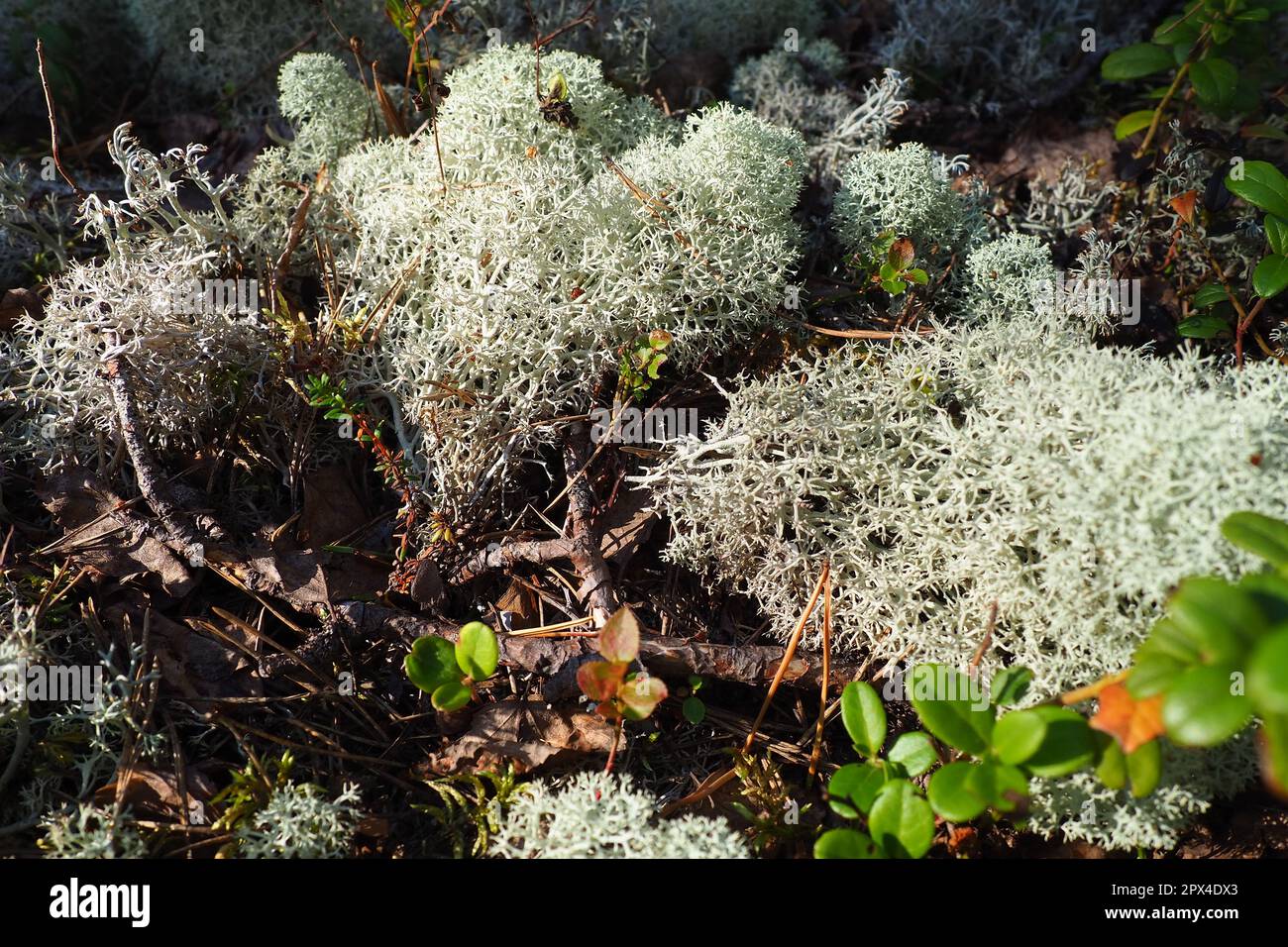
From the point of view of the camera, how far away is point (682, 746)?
98.9 inches

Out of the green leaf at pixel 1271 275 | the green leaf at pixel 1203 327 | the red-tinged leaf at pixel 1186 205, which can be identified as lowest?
the green leaf at pixel 1203 327

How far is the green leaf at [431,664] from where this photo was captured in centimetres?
230

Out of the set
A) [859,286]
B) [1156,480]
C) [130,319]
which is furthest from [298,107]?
[1156,480]

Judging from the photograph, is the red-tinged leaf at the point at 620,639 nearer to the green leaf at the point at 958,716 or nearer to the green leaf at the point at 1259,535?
the green leaf at the point at 958,716

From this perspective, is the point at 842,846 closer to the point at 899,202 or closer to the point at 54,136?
the point at 899,202

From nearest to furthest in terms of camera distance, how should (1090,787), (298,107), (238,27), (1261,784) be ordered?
(1090,787) < (1261,784) < (298,107) < (238,27)

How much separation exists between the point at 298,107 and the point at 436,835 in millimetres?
2810

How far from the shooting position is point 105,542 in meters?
2.65

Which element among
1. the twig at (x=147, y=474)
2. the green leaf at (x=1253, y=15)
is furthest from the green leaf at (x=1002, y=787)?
the green leaf at (x=1253, y=15)

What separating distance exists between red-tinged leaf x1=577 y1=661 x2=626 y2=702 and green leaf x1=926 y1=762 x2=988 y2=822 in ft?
2.54

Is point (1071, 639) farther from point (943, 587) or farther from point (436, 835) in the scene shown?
point (436, 835)

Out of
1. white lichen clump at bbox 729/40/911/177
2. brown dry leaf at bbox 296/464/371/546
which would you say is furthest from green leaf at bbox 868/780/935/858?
white lichen clump at bbox 729/40/911/177

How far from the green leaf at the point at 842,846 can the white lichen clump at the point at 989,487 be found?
2.09 ft
